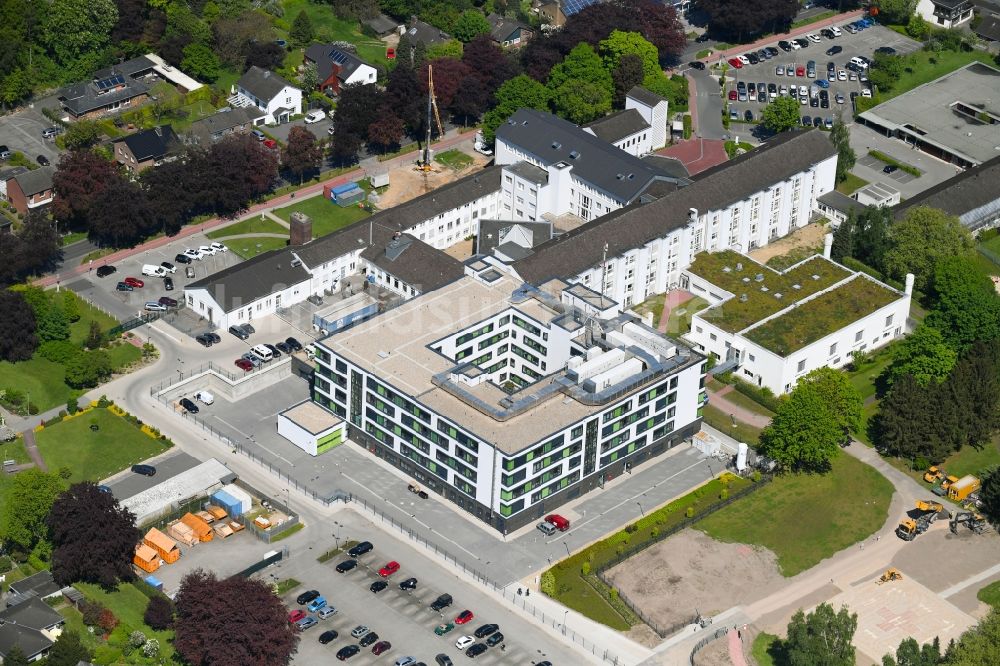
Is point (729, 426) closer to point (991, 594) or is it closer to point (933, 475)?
point (933, 475)

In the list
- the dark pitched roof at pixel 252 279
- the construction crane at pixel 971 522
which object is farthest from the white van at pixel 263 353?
the construction crane at pixel 971 522

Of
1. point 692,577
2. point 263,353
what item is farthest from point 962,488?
point 263,353

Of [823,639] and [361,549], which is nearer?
[823,639]

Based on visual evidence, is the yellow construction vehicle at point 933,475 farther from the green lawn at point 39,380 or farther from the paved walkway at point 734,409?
the green lawn at point 39,380

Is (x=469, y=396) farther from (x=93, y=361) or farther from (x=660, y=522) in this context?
(x=93, y=361)

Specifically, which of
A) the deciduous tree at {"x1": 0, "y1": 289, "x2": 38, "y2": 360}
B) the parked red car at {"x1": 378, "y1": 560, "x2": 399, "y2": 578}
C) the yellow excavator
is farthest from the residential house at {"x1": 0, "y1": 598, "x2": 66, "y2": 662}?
the yellow excavator

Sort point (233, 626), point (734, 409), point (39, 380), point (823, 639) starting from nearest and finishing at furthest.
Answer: point (233, 626) → point (823, 639) → point (39, 380) → point (734, 409)
